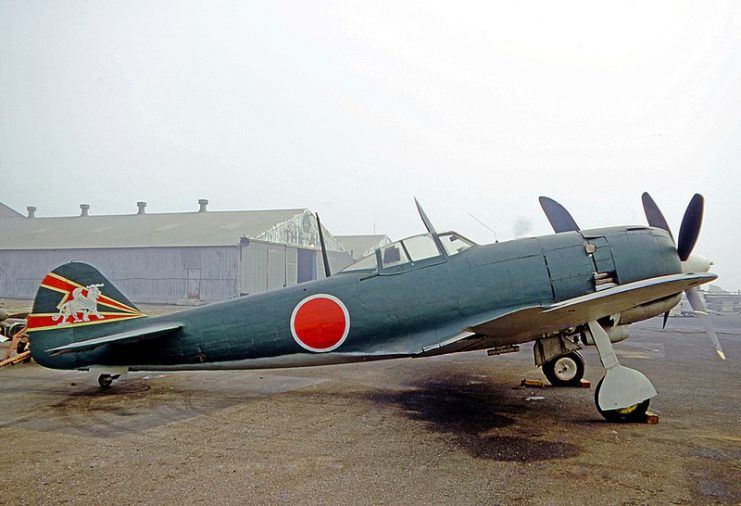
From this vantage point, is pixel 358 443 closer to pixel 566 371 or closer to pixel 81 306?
pixel 566 371

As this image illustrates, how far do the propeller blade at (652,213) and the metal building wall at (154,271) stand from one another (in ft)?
91.4

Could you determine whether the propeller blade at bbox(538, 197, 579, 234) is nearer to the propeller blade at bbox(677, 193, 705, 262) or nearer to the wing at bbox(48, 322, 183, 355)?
the propeller blade at bbox(677, 193, 705, 262)

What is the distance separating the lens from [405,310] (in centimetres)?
638

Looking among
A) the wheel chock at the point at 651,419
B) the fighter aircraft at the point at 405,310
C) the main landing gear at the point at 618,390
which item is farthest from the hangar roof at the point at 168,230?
the wheel chock at the point at 651,419

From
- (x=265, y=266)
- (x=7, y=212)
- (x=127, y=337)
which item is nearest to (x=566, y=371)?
(x=127, y=337)

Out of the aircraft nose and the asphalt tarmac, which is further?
the aircraft nose

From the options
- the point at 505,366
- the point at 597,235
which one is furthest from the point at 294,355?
the point at 505,366

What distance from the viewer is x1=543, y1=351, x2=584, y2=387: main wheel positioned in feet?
25.4

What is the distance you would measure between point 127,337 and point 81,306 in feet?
3.83

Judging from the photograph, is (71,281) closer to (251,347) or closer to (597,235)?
(251,347)

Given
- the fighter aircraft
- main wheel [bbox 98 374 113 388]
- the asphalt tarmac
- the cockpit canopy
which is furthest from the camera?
main wheel [bbox 98 374 113 388]

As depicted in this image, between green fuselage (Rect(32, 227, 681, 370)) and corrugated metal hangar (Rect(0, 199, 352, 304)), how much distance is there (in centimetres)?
2614

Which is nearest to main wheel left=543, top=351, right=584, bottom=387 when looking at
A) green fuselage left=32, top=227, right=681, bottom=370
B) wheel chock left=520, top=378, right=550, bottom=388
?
wheel chock left=520, top=378, right=550, bottom=388

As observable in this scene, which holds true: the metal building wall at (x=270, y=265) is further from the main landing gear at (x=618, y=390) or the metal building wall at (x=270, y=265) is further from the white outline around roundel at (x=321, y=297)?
the main landing gear at (x=618, y=390)
